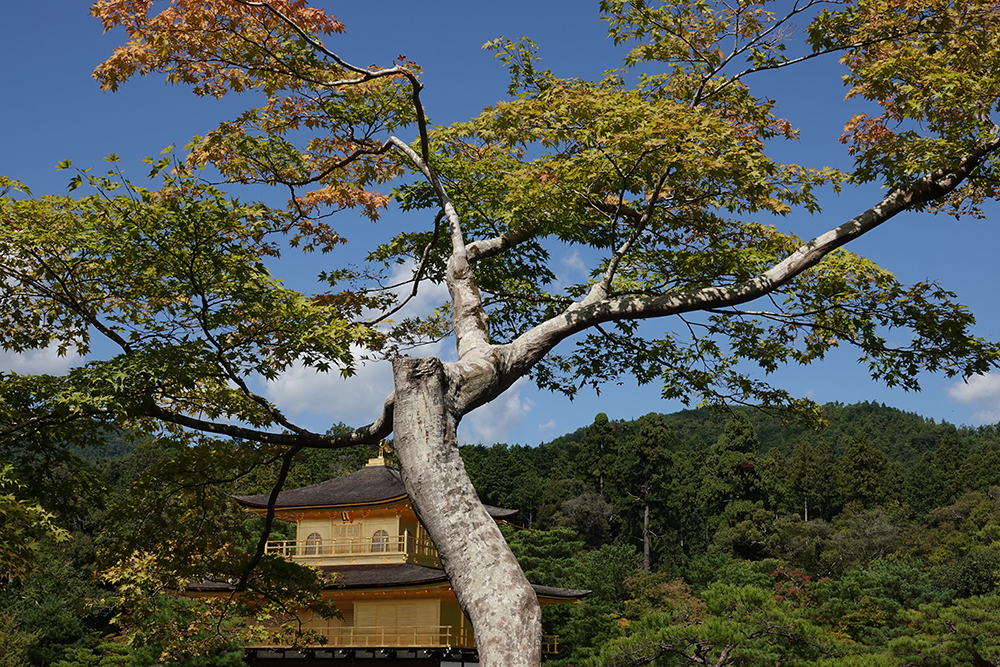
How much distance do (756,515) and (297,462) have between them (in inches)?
879

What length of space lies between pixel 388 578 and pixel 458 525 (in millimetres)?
12708

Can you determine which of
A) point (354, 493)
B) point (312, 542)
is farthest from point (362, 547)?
point (312, 542)

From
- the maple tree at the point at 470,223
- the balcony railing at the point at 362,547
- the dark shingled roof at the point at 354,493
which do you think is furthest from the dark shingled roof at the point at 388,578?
the maple tree at the point at 470,223

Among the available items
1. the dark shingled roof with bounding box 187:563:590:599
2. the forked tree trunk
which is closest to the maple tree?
the forked tree trunk

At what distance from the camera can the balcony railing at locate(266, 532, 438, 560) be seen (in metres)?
17.6

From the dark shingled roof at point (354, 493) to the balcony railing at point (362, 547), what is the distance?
2.87 ft

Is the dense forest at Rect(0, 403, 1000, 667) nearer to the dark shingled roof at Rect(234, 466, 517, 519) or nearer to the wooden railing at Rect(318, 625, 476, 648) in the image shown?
the wooden railing at Rect(318, 625, 476, 648)

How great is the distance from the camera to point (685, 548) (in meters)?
43.0

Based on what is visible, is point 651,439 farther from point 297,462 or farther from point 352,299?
point 352,299

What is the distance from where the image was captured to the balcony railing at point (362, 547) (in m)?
17.6

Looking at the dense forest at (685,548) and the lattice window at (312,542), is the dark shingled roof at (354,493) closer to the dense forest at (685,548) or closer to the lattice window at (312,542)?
the lattice window at (312,542)

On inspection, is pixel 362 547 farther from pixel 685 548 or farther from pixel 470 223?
pixel 685 548

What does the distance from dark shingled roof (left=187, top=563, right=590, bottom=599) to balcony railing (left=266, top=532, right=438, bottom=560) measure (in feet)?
1.15

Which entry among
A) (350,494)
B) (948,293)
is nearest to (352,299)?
(948,293)
